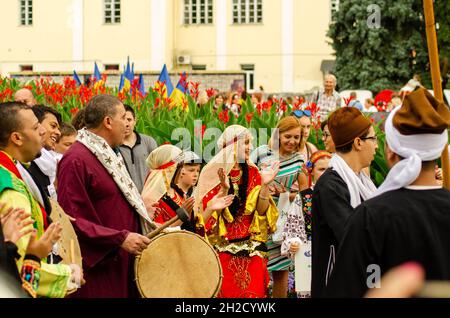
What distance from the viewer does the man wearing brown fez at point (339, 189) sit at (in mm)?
4609

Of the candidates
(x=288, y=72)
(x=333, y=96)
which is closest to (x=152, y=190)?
(x=333, y=96)

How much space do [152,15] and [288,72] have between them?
6.59 metres

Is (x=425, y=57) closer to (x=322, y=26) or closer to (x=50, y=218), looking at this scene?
(x=322, y=26)

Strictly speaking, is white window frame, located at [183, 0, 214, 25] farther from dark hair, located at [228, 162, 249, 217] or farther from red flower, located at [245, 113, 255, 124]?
dark hair, located at [228, 162, 249, 217]

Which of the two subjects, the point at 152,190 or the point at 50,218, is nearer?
the point at 50,218

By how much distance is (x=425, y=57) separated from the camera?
116 ft

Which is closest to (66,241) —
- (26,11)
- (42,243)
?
(42,243)

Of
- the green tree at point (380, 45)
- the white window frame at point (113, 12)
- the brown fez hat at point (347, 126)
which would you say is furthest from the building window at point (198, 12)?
the brown fez hat at point (347, 126)

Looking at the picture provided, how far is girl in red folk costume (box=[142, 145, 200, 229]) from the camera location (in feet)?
20.8

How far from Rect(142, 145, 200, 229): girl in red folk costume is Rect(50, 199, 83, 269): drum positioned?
1265 mm

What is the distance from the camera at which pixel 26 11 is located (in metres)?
44.0

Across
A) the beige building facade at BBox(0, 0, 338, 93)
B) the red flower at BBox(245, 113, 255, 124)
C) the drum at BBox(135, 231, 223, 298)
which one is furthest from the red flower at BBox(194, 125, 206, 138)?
the beige building facade at BBox(0, 0, 338, 93)

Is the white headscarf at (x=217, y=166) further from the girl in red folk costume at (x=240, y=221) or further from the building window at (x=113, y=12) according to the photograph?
the building window at (x=113, y=12)

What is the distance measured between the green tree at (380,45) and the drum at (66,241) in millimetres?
30801
